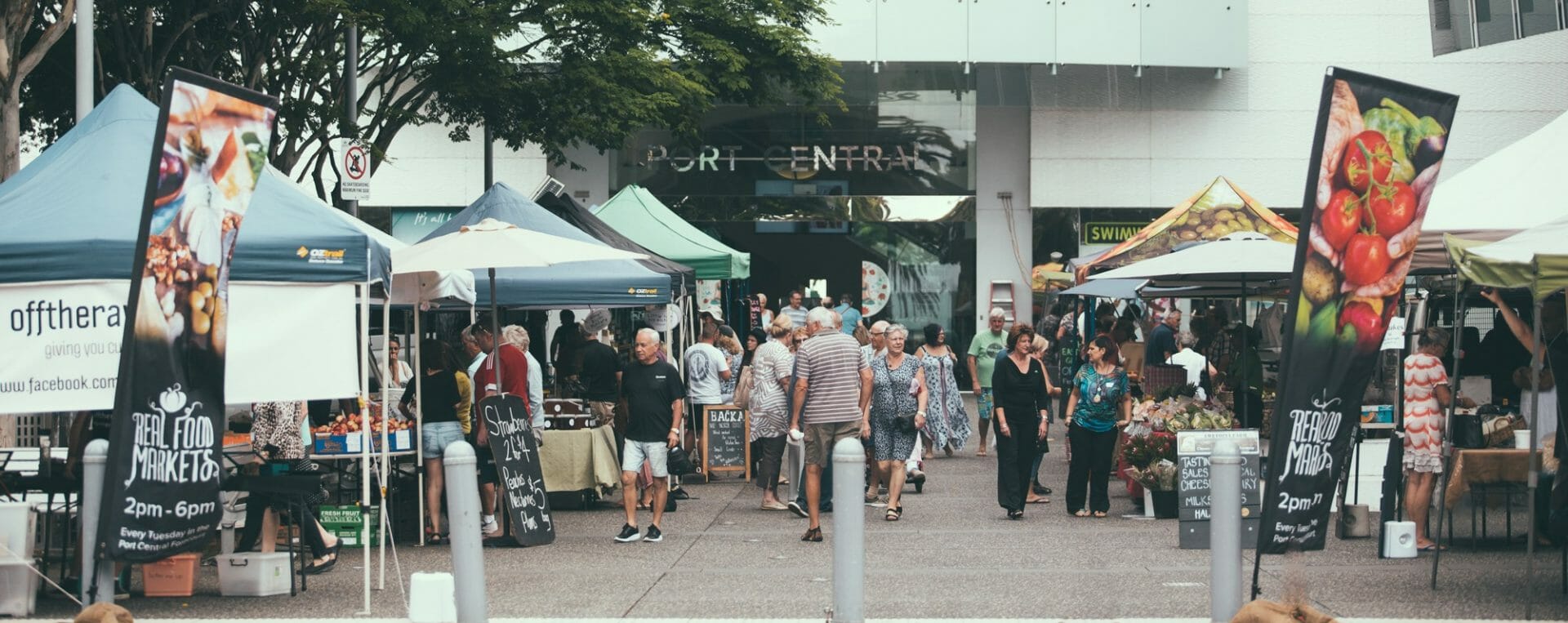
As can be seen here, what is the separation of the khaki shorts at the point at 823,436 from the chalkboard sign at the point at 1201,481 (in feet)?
8.02

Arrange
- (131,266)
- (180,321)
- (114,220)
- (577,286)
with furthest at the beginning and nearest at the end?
1. (577,286)
2. (114,220)
3. (131,266)
4. (180,321)

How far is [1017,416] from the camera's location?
14.6 m

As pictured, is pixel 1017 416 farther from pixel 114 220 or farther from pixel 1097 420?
pixel 114 220

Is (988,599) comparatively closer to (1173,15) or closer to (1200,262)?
(1200,262)

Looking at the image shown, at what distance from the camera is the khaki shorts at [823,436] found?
1310cm

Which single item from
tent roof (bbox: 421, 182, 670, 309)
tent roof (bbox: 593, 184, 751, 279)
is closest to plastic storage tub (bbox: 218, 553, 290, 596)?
tent roof (bbox: 421, 182, 670, 309)

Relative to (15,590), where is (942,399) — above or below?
above

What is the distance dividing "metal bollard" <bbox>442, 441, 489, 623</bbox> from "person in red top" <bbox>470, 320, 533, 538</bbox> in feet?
14.4

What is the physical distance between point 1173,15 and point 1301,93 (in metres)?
3.67

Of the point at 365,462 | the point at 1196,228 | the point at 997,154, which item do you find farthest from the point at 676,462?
the point at 997,154

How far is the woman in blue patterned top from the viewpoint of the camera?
1419 cm

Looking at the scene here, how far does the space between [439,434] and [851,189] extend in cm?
2236

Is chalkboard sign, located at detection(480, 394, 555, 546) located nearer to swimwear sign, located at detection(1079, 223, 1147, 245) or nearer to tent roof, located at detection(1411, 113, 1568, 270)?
tent roof, located at detection(1411, 113, 1568, 270)

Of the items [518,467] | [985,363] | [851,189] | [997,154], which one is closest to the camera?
[518,467]
